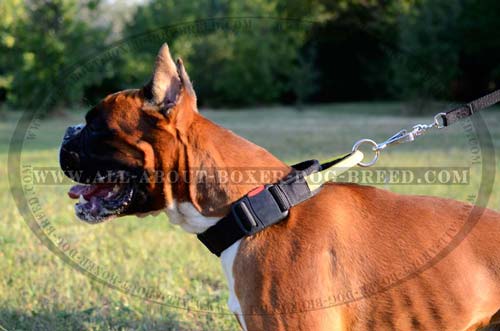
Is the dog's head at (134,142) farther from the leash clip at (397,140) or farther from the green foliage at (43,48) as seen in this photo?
the green foliage at (43,48)

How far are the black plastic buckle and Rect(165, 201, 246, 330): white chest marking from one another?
4.3 inches

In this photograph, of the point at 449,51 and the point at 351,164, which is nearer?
the point at 351,164

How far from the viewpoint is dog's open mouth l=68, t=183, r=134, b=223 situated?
2.79m

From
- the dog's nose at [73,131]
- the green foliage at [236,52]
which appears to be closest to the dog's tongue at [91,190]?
the dog's nose at [73,131]

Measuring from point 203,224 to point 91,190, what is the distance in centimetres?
61

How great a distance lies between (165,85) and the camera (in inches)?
106

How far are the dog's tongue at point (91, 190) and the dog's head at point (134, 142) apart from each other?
0.07 feet

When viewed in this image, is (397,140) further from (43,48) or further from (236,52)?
(236,52)

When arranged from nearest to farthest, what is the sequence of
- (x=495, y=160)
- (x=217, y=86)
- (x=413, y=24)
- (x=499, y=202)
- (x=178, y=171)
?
(x=178, y=171)
(x=499, y=202)
(x=495, y=160)
(x=413, y=24)
(x=217, y=86)

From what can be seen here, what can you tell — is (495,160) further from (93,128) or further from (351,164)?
(93,128)

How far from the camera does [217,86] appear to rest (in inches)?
1422

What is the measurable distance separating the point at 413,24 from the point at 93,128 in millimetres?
26100

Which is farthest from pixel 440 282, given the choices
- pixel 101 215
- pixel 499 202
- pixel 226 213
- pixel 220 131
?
pixel 499 202

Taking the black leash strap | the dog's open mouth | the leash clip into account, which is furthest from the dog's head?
the black leash strap
